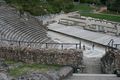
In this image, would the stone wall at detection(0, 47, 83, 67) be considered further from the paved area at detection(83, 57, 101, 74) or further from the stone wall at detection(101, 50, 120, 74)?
the stone wall at detection(101, 50, 120, 74)

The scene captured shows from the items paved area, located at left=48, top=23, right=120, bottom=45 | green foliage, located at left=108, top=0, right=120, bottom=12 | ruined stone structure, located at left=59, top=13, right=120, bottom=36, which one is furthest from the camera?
green foliage, located at left=108, top=0, right=120, bottom=12

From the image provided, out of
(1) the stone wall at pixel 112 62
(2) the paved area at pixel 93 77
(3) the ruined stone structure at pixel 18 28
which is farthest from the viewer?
(3) the ruined stone structure at pixel 18 28

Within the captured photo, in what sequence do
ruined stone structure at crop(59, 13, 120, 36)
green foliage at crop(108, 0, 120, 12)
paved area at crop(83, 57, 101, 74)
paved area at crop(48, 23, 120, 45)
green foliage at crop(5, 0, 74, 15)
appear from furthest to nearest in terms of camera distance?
green foliage at crop(108, 0, 120, 12) < green foliage at crop(5, 0, 74, 15) < ruined stone structure at crop(59, 13, 120, 36) < paved area at crop(48, 23, 120, 45) < paved area at crop(83, 57, 101, 74)

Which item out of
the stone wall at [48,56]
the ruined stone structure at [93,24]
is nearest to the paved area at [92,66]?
the stone wall at [48,56]

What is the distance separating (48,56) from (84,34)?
40.3ft

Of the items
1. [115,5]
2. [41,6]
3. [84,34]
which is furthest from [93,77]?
[115,5]

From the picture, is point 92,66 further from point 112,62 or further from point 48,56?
point 48,56

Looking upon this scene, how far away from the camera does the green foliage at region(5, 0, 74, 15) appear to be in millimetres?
35531

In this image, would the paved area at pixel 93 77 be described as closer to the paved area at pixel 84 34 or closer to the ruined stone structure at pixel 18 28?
the ruined stone structure at pixel 18 28

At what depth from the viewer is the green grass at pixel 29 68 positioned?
1775 cm

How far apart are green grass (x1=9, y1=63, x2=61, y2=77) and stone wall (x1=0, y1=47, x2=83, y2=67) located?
1.39ft

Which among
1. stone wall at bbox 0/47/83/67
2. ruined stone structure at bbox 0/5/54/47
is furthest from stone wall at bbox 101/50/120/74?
ruined stone structure at bbox 0/5/54/47

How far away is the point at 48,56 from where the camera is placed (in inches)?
790

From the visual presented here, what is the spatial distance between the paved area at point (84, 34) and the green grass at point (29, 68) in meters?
9.77
